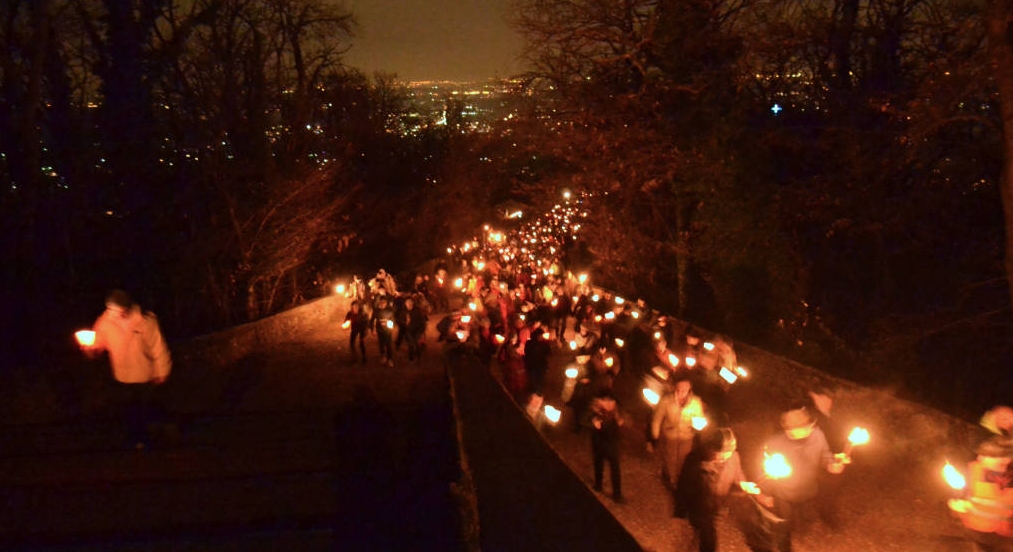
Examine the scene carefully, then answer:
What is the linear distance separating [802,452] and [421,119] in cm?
3935

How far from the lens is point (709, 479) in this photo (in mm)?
7211

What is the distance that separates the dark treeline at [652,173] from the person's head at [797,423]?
4.57 m

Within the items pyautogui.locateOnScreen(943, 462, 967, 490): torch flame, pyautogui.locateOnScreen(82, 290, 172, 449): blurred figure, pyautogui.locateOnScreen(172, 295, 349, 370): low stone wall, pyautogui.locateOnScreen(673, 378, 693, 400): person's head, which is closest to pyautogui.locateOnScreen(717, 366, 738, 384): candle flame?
pyautogui.locateOnScreen(673, 378, 693, 400): person's head

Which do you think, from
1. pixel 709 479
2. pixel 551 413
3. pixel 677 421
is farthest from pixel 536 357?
pixel 709 479

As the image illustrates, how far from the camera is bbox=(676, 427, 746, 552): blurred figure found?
7.15 metres

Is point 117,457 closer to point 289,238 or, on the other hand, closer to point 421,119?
point 289,238

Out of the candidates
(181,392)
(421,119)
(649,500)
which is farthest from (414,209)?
(649,500)

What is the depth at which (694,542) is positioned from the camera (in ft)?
27.1

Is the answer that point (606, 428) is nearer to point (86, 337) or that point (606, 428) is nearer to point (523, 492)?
point (523, 492)

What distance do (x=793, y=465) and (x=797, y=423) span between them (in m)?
0.36

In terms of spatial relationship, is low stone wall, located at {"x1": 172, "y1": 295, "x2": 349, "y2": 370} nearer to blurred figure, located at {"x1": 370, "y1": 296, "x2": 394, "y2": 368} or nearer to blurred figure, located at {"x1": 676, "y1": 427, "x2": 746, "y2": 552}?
blurred figure, located at {"x1": 370, "y1": 296, "x2": 394, "y2": 368}

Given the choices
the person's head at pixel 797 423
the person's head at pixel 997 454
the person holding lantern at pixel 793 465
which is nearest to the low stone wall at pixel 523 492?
the person holding lantern at pixel 793 465

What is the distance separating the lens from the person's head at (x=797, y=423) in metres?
6.98

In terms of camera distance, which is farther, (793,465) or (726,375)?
(726,375)
